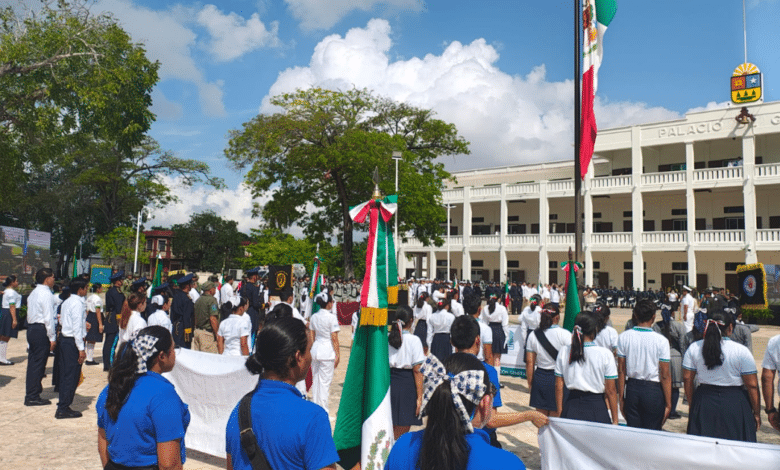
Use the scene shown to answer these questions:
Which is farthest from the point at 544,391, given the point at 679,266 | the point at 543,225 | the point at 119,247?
the point at 119,247

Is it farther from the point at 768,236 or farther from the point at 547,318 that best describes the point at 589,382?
the point at 768,236

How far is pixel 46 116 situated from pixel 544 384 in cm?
2070

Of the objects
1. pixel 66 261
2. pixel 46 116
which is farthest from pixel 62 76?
pixel 66 261

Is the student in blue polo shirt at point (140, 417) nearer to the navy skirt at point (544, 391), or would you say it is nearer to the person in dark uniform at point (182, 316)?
the navy skirt at point (544, 391)

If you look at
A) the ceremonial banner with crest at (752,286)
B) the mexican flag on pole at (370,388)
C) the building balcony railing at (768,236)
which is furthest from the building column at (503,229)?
the mexican flag on pole at (370,388)

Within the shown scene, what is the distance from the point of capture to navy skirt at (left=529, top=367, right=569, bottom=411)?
6645 millimetres

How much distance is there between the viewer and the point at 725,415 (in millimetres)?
5016

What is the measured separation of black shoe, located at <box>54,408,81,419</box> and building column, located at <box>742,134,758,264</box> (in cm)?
3402

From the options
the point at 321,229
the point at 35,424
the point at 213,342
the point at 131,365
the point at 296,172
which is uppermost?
the point at 296,172

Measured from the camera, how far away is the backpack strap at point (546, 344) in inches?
265

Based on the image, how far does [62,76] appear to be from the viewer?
2047cm

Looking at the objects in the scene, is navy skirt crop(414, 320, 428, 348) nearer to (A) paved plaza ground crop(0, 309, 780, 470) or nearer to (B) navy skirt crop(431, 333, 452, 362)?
(A) paved plaza ground crop(0, 309, 780, 470)

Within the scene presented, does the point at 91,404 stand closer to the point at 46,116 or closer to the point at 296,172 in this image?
the point at 46,116

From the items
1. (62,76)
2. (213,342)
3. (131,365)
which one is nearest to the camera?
(131,365)
